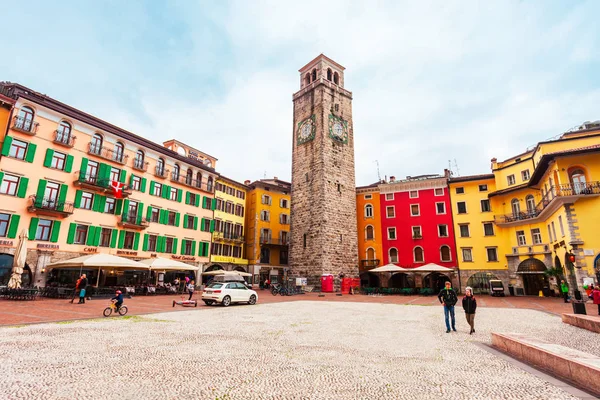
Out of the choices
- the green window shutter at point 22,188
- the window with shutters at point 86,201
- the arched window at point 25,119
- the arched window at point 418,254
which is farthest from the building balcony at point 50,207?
the arched window at point 418,254

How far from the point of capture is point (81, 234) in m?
24.0

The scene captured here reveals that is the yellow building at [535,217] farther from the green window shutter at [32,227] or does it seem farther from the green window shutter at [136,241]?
the green window shutter at [32,227]

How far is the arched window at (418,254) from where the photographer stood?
36.1 m

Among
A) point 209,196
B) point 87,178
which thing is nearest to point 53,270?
point 87,178

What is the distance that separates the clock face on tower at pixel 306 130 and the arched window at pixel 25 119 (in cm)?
2444

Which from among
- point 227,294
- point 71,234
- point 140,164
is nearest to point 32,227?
point 71,234

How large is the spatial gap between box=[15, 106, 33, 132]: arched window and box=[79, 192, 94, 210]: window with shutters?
5542mm

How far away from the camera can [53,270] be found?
2233cm

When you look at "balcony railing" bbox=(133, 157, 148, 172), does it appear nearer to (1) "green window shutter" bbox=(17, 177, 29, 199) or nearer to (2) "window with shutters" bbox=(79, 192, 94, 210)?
(2) "window with shutters" bbox=(79, 192, 94, 210)

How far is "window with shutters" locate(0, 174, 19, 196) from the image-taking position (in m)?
20.1

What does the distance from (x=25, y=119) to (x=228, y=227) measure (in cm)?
2098

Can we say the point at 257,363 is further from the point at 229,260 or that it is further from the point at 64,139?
the point at 229,260

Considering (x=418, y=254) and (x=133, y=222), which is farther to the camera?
(x=418, y=254)

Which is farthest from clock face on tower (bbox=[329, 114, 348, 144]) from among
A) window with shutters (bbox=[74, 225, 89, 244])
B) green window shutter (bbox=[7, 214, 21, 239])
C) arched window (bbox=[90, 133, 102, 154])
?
green window shutter (bbox=[7, 214, 21, 239])
